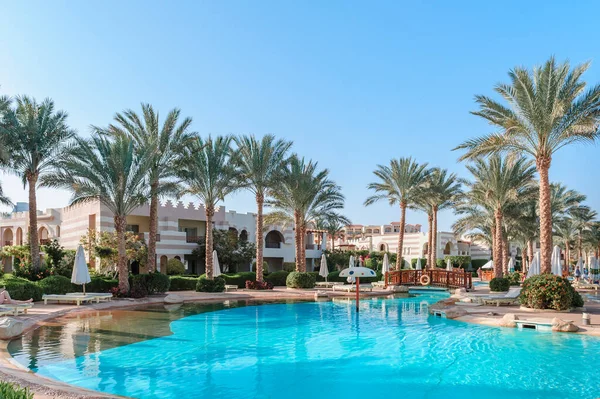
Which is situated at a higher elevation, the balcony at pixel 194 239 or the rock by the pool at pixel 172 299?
the balcony at pixel 194 239

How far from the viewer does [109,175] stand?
72.3 feet

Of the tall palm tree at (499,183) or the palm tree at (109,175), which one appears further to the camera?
the tall palm tree at (499,183)

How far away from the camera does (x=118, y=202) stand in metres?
22.6

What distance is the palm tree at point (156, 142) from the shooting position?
24922 millimetres

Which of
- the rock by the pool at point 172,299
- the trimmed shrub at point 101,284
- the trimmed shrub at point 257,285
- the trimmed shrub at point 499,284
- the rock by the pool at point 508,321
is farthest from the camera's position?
the trimmed shrub at point 257,285

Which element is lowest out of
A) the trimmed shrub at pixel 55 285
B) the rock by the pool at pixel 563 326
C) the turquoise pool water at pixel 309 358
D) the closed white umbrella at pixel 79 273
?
the turquoise pool water at pixel 309 358

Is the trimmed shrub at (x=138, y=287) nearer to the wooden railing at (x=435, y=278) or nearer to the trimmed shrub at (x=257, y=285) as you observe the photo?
the trimmed shrub at (x=257, y=285)

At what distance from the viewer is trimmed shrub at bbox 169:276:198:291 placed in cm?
2897

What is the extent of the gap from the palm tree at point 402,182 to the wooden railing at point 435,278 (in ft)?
11.4

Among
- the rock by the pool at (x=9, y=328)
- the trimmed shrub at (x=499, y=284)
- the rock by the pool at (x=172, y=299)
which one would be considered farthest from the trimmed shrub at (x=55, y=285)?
the trimmed shrub at (x=499, y=284)

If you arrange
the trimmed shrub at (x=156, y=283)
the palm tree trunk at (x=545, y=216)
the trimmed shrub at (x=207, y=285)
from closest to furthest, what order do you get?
1. the palm tree trunk at (x=545, y=216)
2. the trimmed shrub at (x=156, y=283)
3. the trimmed shrub at (x=207, y=285)

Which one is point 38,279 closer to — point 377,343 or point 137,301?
point 137,301

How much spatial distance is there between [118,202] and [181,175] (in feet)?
14.7

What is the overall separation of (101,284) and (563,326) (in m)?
20.1
